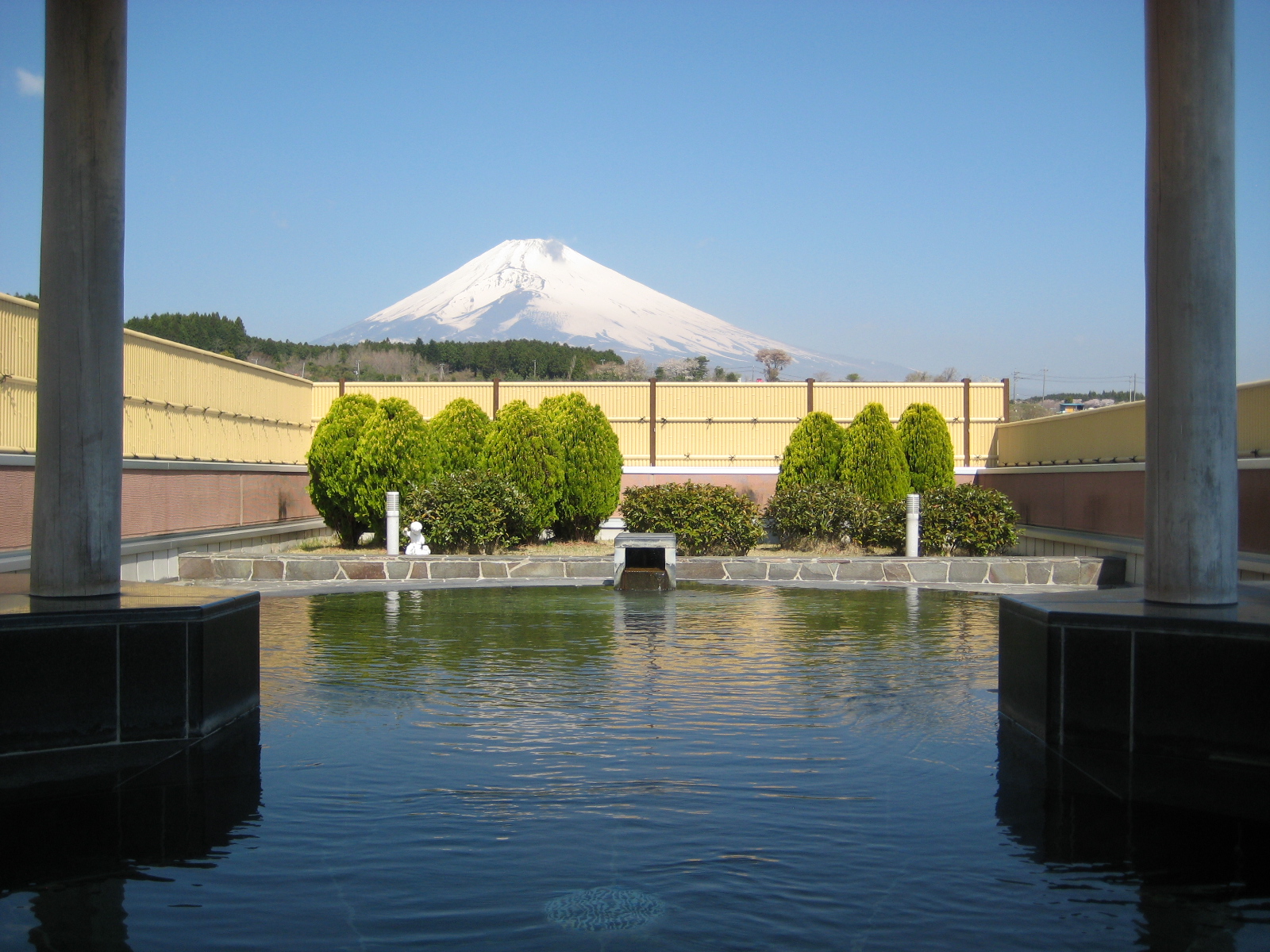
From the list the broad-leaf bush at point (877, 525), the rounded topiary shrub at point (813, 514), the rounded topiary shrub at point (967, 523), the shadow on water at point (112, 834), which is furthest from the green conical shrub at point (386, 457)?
the shadow on water at point (112, 834)

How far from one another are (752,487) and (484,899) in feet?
70.4

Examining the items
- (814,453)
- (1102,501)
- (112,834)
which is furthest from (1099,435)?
(112,834)

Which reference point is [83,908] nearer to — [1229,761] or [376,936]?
[376,936]

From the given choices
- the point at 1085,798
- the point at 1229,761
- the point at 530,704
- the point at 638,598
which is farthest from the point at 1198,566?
the point at 638,598

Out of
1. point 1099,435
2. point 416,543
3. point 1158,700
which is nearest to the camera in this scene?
point 1158,700

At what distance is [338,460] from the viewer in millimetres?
18219

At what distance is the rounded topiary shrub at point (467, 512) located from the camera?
17.2 meters

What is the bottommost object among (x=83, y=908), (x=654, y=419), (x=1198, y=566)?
(x=83, y=908)

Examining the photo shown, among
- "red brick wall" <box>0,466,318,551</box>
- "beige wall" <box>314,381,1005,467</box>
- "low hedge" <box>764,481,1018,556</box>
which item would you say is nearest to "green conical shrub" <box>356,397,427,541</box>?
"red brick wall" <box>0,466,318,551</box>

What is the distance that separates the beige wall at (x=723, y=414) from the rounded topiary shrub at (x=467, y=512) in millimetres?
7915

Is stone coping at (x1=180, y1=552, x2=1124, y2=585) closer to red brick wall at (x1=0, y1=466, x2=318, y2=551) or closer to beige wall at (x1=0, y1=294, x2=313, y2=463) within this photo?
red brick wall at (x1=0, y1=466, x2=318, y2=551)

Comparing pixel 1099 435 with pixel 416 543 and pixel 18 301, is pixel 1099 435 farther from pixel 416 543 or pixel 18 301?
pixel 18 301

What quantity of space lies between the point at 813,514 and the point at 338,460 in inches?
311

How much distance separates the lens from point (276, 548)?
738 inches
